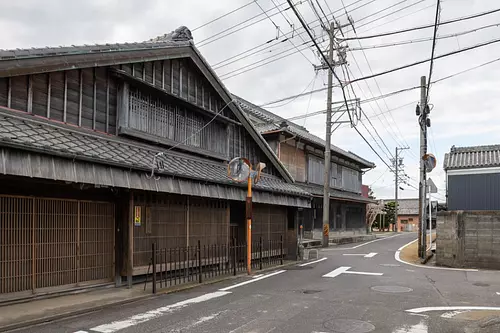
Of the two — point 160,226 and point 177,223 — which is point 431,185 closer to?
point 177,223

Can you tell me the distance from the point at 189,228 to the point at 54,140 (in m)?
5.70

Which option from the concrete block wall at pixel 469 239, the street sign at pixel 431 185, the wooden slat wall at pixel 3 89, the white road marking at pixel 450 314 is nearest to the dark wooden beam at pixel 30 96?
the wooden slat wall at pixel 3 89

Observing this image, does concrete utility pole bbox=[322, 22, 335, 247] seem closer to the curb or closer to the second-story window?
the second-story window

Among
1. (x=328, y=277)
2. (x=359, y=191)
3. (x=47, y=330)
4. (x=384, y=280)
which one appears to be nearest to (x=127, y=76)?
(x=47, y=330)

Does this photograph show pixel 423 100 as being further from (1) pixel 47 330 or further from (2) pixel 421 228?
(1) pixel 47 330

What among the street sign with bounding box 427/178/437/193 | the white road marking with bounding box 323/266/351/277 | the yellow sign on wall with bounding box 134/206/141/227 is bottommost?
the white road marking with bounding box 323/266/351/277

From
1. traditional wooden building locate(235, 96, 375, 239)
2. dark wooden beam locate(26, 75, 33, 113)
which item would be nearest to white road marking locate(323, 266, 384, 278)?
dark wooden beam locate(26, 75, 33, 113)

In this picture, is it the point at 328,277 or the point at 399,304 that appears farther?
the point at 328,277

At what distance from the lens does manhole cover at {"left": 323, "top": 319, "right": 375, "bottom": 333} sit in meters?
7.20

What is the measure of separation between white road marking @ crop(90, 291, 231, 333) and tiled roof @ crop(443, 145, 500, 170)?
42.9 ft

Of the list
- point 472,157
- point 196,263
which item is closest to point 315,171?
point 472,157

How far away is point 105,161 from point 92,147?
653mm

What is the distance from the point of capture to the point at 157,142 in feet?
42.2

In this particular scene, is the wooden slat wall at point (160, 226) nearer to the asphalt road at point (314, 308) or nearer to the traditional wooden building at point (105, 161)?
the traditional wooden building at point (105, 161)
